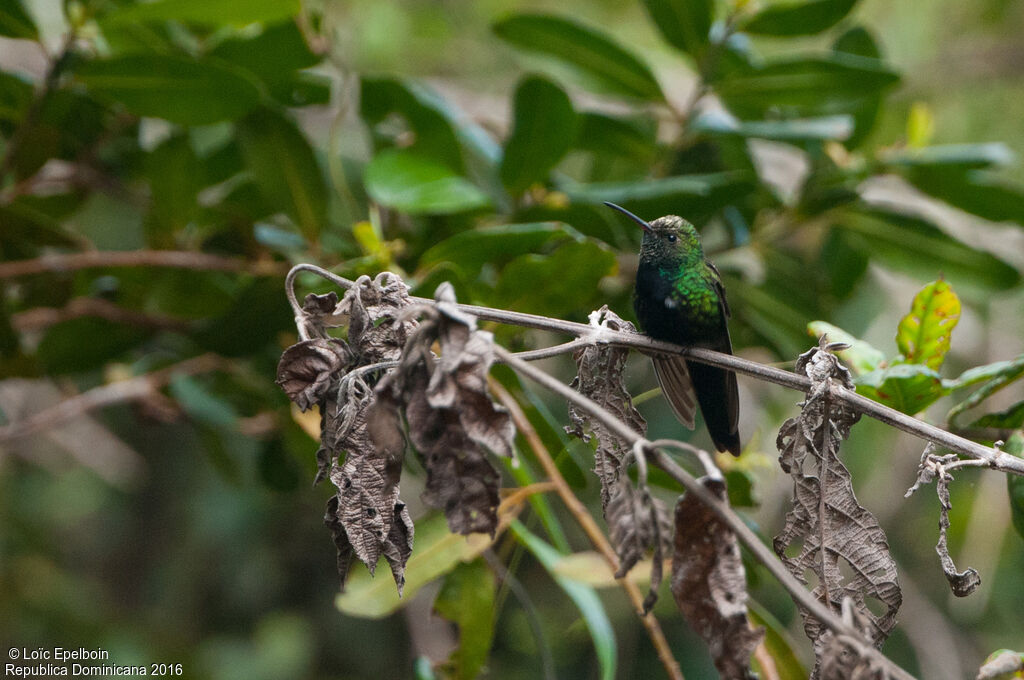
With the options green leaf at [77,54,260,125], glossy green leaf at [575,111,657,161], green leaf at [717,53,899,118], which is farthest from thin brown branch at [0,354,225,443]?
green leaf at [717,53,899,118]

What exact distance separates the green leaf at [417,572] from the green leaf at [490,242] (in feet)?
1.53

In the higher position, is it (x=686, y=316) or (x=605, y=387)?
(x=686, y=316)

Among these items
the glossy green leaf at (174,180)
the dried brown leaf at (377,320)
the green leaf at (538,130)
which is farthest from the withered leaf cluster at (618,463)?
the glossy green leaf at (174,180)

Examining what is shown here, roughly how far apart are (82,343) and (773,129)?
1.66 m

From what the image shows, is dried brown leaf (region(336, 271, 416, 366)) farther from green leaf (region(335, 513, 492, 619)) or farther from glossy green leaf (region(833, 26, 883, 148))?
glossy green leaf (region(833, 26, 883, 148))

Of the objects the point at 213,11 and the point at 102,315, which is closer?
the point at 213,11

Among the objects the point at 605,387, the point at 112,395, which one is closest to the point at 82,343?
the point at 112,395

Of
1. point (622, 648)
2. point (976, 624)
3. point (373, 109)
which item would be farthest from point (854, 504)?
point (976, 624)

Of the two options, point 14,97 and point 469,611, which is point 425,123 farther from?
point 469,611

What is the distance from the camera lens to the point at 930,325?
1221 mm

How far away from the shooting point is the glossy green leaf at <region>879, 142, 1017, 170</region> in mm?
1842

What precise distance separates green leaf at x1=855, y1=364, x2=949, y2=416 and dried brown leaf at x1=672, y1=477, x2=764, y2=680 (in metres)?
0.52

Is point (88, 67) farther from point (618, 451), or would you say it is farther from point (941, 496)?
point (941, 496)

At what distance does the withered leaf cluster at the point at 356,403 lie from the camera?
842 millimetres
